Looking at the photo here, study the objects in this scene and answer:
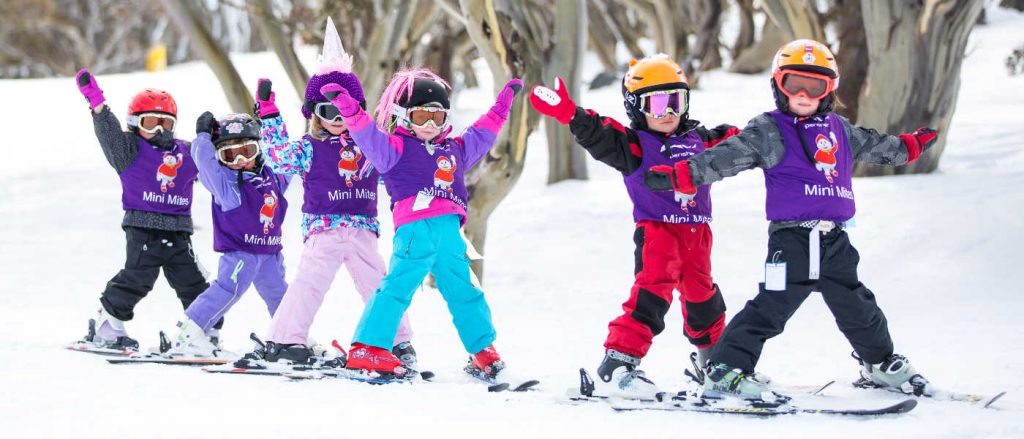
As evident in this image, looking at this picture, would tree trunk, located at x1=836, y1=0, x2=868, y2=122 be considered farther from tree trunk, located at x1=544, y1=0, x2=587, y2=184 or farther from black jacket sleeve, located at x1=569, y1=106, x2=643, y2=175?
black jacket sleeve, located at x1=569, y1=106, x2=643, y2=175

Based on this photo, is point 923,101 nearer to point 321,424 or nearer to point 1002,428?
point 1002,428

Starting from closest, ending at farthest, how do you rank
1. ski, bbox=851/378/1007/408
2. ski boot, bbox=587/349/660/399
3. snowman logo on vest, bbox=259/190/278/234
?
ski, bbox=851/378/1007/408 → ski boot, bbox=587/349/660/399 → snowman logo on vest, bbox=259/190/278/234

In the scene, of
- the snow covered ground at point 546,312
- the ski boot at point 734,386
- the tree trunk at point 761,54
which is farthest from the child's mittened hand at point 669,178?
the tree trunk at point 761,54

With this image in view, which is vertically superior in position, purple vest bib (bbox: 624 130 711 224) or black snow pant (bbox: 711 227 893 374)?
purple vest bib (bbox: 624 130 711 224)

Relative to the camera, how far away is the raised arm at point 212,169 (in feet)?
18.5

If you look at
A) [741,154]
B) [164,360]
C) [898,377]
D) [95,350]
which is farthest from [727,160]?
[95,350]

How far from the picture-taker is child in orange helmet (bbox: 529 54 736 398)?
4.48m

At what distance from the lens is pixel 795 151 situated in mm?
4340

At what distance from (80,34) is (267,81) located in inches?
1376

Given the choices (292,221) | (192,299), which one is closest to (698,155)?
(192,299)

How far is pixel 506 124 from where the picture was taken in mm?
8406

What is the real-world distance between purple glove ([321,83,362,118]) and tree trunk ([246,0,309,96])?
7.66m

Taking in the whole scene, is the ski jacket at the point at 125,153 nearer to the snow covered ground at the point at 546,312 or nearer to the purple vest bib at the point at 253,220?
the purple vest bib at the point at 253,220

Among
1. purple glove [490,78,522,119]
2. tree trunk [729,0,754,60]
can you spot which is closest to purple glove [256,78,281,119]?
purple glove [490,78,522,119]
